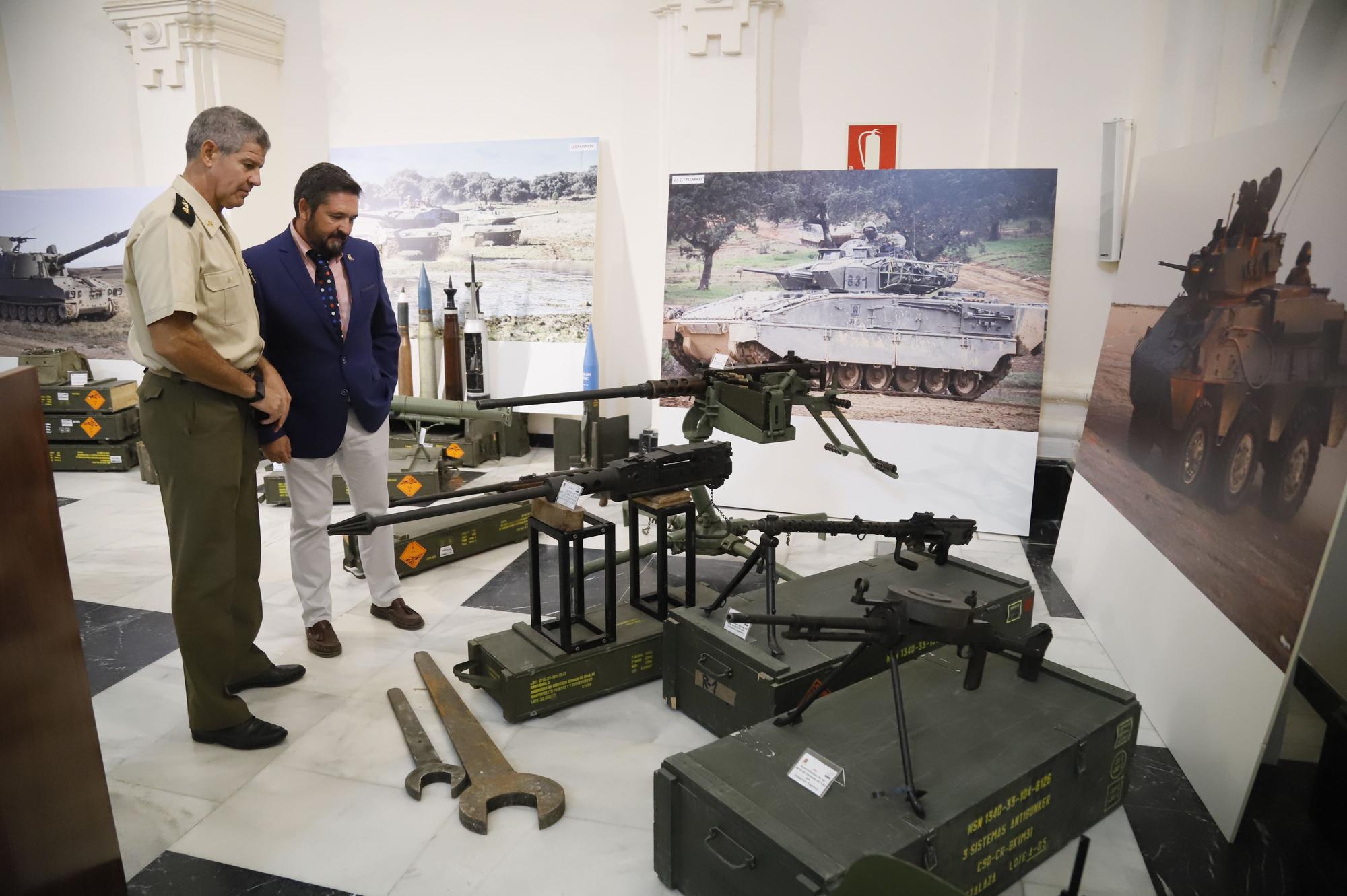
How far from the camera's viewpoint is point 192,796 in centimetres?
262

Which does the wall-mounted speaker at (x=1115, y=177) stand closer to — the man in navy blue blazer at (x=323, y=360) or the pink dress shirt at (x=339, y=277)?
the man in navy blue blazer at (x=323, y=360)

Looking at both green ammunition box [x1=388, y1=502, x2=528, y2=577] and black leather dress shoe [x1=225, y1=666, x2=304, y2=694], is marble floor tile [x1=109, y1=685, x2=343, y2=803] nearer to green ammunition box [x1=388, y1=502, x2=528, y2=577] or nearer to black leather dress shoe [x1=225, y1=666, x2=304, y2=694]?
black leather dress shoe [x1=225, y1=666, x2=304, y2=694]

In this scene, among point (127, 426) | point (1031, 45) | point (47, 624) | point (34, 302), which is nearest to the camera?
point (47, 624)

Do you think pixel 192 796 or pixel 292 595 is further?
pixel 292 595

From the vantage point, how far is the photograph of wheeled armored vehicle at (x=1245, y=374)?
8.22ft

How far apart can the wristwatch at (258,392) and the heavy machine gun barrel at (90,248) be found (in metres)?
4.96

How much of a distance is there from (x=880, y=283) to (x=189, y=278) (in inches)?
149

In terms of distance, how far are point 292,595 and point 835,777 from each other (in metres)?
3.06

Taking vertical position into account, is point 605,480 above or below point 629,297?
below

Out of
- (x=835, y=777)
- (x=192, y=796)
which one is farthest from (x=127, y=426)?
(x=835, y=777)

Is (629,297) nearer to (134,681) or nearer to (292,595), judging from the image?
(292,595)

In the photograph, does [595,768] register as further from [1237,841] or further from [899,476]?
[899,476]

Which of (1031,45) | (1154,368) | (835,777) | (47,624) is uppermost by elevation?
(1031,45)

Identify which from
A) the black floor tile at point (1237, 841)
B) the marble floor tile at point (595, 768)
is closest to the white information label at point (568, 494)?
the marble floor tile at point (595, 768)
